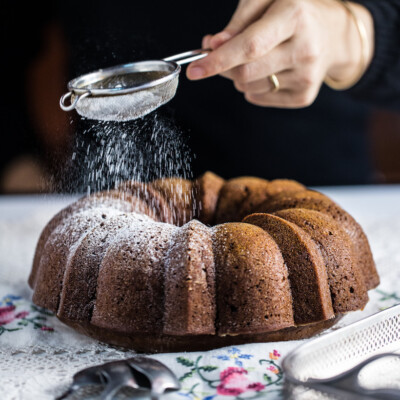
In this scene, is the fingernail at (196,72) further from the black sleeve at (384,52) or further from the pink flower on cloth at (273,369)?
the black sleeve at (384,52)

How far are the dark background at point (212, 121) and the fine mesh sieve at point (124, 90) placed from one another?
1104 mm

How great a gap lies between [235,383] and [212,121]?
2.25 m

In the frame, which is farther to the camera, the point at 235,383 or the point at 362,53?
the point at 362,53

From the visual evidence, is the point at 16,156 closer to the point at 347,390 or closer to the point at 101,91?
the point at 101,91

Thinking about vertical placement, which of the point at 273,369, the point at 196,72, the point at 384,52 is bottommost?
the point at 273,369

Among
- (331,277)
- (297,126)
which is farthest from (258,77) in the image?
(297,126)

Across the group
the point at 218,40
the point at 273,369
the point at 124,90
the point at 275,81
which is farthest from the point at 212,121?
the point at 273,369

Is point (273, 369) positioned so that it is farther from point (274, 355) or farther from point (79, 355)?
point (79, 355)

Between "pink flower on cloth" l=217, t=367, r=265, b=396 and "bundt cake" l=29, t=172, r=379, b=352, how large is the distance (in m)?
0.11

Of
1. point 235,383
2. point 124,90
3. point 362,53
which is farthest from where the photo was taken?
point 362,53

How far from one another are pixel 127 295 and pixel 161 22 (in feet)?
6.17

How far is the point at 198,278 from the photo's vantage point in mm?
1182

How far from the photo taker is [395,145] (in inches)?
142

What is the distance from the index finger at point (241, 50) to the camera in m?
1.56
